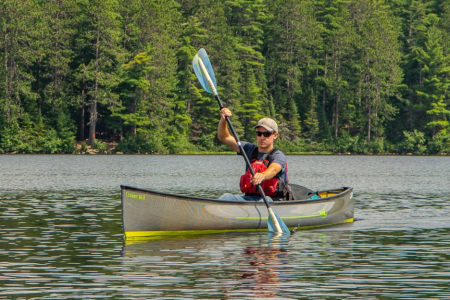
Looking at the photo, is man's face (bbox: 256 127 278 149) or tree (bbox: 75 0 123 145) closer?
man's face (bbox: 256 127 278 149)

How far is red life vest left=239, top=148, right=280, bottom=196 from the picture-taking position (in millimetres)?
17766

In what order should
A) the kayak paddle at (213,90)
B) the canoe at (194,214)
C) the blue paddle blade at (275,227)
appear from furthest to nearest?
the blue paddle blade at (275,227) < the kayak paddle at (213,90) < the canoe at (194,214)

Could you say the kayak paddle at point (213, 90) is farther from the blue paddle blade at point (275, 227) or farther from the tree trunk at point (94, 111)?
the tree trunk at point (94, 111)

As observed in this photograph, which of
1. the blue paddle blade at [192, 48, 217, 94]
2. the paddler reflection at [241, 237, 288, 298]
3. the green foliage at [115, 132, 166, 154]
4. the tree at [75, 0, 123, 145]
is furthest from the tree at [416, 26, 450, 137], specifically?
the paddler reflection at [241, 237, 288, 298]

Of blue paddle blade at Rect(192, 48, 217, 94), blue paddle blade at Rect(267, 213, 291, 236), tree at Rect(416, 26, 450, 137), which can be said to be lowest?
blue paddle blade at Rect(267, 213, 291, 236)

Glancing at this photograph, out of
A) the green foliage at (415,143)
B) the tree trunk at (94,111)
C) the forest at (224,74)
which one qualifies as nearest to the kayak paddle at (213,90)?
the forest at (224,74)

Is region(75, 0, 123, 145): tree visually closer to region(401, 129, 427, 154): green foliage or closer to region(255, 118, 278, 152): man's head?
region(401, 129, 427, 154): green foliage

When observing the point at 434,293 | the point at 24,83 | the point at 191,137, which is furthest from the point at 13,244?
the point at 191,137

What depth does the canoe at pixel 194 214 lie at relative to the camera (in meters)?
17.2

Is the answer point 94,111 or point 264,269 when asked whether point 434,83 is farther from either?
point 264,269

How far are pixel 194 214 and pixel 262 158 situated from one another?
1.72 meters

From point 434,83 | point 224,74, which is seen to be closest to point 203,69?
point 224,74

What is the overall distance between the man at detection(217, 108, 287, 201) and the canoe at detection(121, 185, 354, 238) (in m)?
0.39

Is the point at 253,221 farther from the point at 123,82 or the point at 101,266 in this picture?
the point at 123,82
